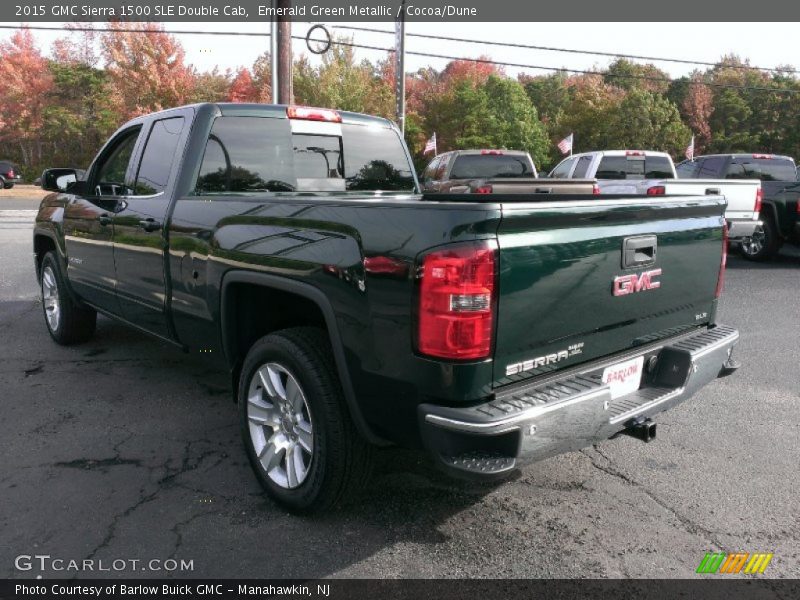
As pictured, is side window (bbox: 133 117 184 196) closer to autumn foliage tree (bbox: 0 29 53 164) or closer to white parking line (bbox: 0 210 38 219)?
white parking line (bbox: 0 210 38 219)

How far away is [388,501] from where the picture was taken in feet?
10.7

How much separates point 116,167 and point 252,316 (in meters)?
2.22

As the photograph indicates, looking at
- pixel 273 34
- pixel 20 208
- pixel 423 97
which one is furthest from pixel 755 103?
pixel 20 208

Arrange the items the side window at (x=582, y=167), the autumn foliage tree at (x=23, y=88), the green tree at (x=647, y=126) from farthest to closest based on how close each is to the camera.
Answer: the autumn foliage tree at (x=23, y=88) → the green tree at (x=647, y=126) → the side window at (x=582, y=167)

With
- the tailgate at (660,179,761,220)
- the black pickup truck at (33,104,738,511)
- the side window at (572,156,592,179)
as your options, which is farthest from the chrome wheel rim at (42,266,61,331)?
the side window at (572,156,592,179)

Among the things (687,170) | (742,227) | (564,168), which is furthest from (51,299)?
(687,170)

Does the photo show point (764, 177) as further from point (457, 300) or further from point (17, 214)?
point (17, 214)

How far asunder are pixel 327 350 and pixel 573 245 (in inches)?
44.9

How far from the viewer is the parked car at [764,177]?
1164 cm

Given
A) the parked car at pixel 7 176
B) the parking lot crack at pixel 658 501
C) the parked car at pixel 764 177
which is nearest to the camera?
the parking lot crack at pixel 658 501

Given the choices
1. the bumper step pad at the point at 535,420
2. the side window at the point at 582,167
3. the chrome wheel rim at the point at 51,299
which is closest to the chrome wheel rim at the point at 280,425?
the bumper step pad at the point at 535,420

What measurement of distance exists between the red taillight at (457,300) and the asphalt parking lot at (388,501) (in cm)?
98

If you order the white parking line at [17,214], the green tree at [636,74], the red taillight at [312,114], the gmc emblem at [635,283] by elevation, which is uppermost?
the green tree at [636,74]

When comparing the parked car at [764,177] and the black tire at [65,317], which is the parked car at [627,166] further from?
the black tire at [65,317]
